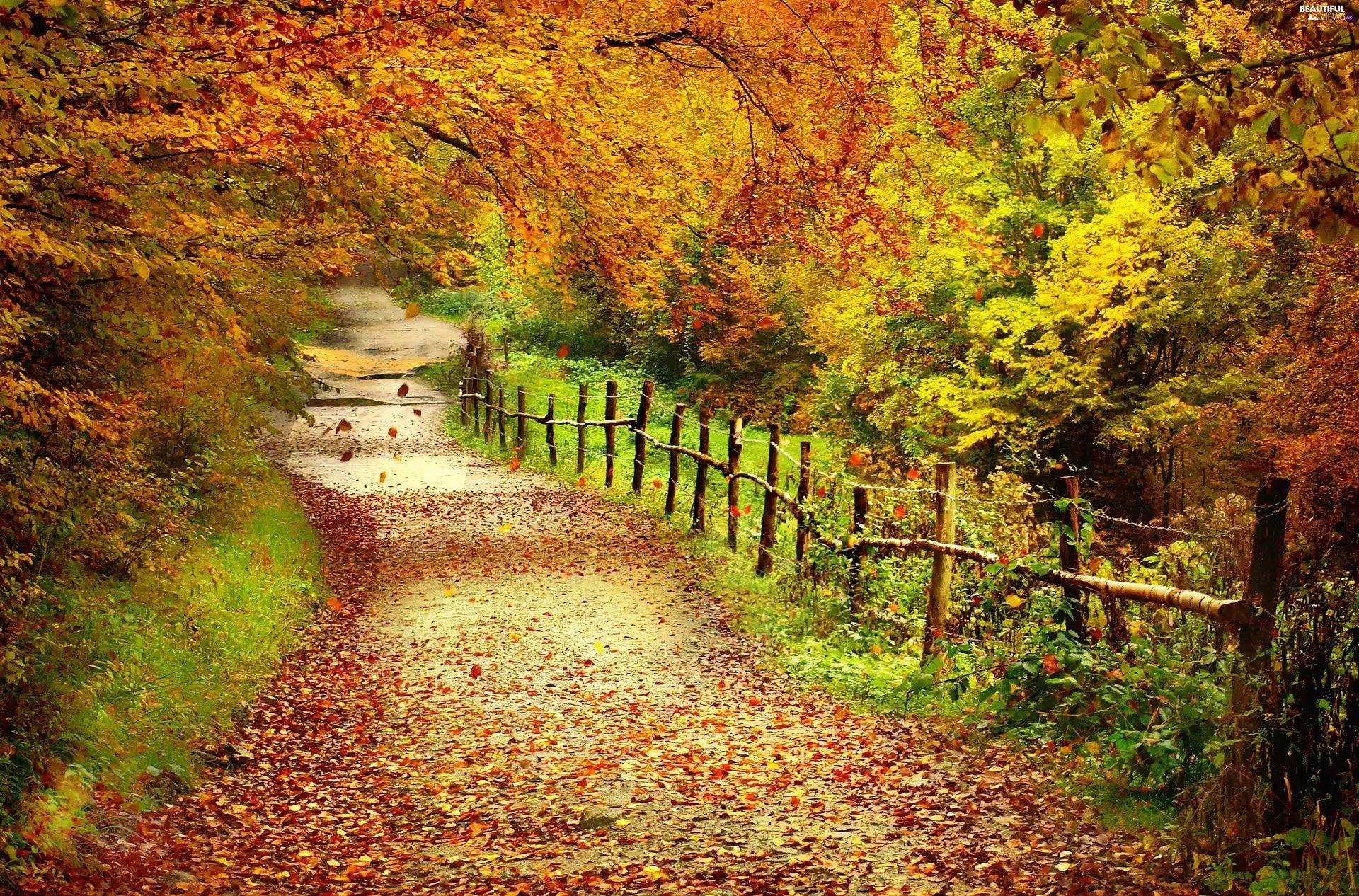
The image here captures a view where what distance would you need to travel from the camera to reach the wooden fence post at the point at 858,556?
920cm

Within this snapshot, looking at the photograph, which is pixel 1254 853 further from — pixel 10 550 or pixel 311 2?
pixel 311 2

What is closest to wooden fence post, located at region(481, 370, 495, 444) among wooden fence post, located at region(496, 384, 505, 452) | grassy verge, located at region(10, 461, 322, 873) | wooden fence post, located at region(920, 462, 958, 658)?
wooden fence post, located at region(496, 384, 505, 452)

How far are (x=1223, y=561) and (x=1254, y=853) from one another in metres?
2.60

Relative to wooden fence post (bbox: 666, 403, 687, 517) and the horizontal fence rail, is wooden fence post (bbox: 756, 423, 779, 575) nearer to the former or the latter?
the horizontal fence rail

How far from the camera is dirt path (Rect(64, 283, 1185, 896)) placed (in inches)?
194

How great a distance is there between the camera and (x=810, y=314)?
939 inches

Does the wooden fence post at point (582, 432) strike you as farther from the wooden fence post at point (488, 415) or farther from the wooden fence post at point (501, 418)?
the wooden fence post at point (488, 415)

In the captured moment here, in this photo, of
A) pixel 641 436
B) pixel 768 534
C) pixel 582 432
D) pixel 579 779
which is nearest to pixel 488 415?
pixel 582 432

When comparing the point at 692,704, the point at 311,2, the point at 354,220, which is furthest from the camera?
the point at 354,220

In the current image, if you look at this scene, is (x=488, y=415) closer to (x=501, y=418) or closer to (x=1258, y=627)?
(x=501, y=418)

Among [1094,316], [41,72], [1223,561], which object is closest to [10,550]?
[41,72]

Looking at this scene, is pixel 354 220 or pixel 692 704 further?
pixel 354 220

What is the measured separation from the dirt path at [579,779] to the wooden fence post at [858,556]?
45.0 inches

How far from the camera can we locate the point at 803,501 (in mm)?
10727
